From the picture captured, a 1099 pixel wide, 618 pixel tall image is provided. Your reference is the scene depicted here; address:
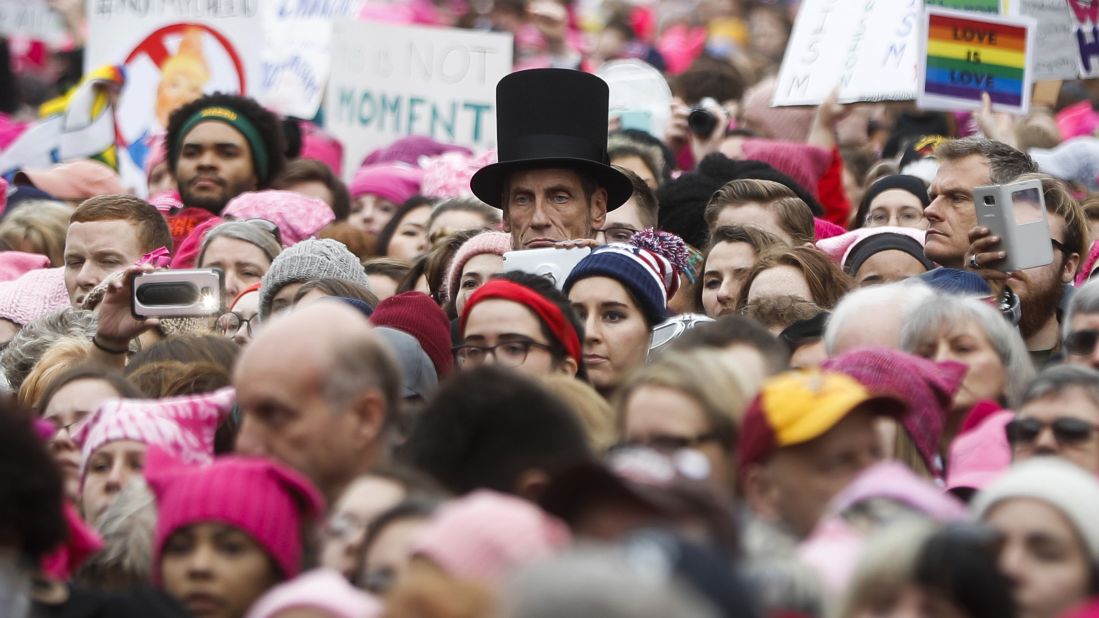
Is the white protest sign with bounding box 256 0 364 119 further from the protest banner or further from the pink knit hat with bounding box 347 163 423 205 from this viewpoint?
the pink knit hat with bounding box 347 163 423 205

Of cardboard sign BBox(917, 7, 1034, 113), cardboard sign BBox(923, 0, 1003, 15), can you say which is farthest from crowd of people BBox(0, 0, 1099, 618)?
cardboard sign BBox(923, 0, 1003, 15)

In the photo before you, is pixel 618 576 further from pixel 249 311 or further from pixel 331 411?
pixel 249 311

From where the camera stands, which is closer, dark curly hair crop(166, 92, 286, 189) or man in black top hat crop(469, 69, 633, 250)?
man in black top hat crop(469, 69, 633, 250)

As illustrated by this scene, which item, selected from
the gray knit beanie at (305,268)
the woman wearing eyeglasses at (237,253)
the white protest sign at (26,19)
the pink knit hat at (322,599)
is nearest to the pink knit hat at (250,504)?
the pink knit hat at (322,599)

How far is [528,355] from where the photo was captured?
251 inches

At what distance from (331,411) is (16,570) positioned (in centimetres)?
83

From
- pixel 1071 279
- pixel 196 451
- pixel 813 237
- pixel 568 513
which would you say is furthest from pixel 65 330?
pixel 568 513

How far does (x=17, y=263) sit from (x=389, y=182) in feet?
7.07

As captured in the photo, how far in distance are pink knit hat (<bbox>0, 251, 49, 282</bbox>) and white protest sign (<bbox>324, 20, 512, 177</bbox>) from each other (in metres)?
2.90

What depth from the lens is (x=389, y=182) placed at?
1088 cm

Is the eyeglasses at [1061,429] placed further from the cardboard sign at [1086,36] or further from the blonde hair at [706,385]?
the cardboard sign at [1086,36]

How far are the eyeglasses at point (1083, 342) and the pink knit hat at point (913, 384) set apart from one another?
0.80 m

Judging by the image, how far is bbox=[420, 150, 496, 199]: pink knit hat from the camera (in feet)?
33.8

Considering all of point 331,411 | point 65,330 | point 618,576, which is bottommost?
point 65,330
